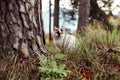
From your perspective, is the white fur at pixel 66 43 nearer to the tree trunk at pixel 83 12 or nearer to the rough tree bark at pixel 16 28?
the rough tree bark at pixel 16 28

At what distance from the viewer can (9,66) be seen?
4219mm

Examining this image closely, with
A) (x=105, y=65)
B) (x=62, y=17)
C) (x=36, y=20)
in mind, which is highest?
(x=36, y=20)

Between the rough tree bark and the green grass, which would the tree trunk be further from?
the rough tree bark

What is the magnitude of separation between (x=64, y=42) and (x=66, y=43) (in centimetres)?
5

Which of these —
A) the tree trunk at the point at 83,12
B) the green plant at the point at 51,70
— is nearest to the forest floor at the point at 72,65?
the green plant at the point at 51,70

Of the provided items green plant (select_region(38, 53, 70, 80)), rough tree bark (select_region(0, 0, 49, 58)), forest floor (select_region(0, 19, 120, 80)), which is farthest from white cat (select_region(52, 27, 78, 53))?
green plant (select_region(38, 53, 70, 80))

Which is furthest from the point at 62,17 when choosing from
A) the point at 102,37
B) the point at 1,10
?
the point at 1,10

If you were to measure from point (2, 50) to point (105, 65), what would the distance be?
1287mm

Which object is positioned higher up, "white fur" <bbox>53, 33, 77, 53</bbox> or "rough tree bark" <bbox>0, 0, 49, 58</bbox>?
"rough tree bark" <bbox>0, 0, 49, 58</bbox>

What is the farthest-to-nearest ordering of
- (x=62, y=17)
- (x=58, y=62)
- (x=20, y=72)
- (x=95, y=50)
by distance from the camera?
1. (x=62, y=17)
2. (x=95, y=50)
3. (x=58, y=62)
4. (x=20, y=72)

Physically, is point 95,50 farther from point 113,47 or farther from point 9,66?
point 9,66

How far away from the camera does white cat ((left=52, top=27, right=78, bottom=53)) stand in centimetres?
500

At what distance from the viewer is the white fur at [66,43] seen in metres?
5.00

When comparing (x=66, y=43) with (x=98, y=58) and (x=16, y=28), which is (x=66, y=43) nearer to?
(x=98, y=58)
